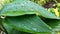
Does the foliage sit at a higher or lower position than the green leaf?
higher

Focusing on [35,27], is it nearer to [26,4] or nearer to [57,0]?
[26,4]

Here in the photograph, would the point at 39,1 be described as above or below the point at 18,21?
below

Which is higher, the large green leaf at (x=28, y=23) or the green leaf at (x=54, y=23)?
the large green leaf at (x=28, y=23)

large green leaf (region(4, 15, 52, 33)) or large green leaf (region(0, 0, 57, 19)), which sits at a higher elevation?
large green leaf (region(0, 0, 57, 19))

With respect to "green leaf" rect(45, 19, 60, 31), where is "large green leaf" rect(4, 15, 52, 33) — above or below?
above

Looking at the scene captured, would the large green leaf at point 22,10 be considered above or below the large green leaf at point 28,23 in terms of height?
above

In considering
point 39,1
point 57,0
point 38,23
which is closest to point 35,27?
point 38,23

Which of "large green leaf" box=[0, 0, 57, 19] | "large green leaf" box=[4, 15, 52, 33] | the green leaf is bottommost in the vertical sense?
the green leaf

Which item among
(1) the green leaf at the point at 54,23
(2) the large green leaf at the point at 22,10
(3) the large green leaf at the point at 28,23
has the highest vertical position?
(2) the large green leaf at the point at 22,10
